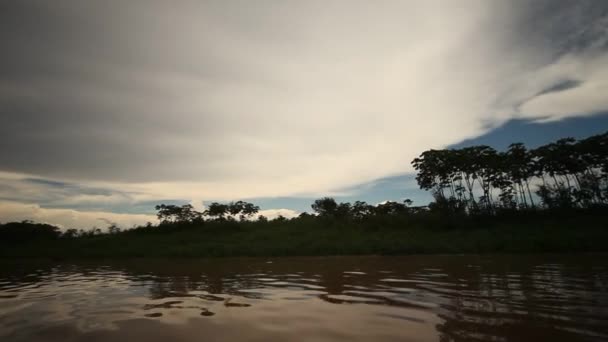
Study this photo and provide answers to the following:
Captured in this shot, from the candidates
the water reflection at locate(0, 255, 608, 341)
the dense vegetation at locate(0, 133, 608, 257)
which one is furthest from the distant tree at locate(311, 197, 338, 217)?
the water reflection at locate(0, 255, 608, 341)

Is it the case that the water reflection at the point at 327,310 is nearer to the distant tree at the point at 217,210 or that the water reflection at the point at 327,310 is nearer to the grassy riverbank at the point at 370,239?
the grassy riverbank at the point at 370,239

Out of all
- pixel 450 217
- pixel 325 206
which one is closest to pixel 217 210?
pixel 325 206

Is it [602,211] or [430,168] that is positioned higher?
[430,168]

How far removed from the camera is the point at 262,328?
4.07 metres

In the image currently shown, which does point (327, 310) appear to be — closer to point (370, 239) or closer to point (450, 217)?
point (370, 239)

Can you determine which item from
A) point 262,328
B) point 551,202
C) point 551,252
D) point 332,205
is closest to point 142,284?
point 262,328

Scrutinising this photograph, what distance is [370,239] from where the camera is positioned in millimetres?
22906

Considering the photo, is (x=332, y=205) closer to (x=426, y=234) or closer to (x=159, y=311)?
(x=426, y=234)

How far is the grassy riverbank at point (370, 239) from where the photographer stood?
17188mm

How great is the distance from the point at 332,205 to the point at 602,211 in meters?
31.3

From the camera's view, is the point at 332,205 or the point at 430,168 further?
the point at 332,205

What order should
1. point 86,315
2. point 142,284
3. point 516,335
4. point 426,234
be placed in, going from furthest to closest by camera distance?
point 426,234 < point 142,284 < point 86,315 < point 516,335

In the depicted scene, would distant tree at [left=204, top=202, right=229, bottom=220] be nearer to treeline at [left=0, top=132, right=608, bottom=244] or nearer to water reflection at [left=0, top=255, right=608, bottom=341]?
treeline at [left=0, top=132, right=608, bottom=244]

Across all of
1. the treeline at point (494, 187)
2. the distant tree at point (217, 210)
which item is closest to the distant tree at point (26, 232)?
the treeline at point (494, 187)
